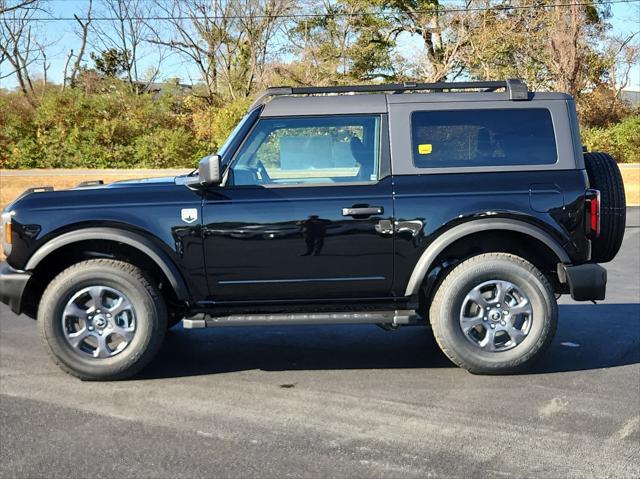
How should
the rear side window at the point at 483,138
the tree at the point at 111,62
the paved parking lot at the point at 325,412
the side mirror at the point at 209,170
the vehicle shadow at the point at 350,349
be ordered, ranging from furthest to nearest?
the tree at the point at 111,62
the vehicle shadow at the point at 350,349
the rear side window at the point at 483,138
the side mirror at the point at 209,170
the paved parking lot at the point at 325,412

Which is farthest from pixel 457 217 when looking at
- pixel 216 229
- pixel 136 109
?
pixel 136 109

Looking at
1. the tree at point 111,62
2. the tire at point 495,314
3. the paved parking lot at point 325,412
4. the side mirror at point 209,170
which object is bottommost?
the paved parking lot at point 325,412

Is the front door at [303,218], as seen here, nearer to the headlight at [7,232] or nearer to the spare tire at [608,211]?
the headlight at [7,232]

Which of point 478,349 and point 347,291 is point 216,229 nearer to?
point 347,291

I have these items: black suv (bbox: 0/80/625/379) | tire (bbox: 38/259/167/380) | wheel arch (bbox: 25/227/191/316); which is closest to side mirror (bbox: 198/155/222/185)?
black suv (bbox: 0/80/625/379)

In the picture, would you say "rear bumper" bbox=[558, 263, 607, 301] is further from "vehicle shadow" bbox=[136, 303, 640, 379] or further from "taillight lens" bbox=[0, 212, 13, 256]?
"taillight lens" bbox=[0, 212, 13, 256]

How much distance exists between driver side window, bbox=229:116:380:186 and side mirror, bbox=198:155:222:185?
23 cm

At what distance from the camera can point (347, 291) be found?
16.3ft

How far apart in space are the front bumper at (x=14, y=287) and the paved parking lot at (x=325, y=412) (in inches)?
21.7

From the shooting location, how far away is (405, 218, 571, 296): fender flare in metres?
4.85

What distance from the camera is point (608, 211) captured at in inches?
201

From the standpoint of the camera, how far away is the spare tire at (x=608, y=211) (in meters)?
5.08

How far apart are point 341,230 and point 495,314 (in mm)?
1230

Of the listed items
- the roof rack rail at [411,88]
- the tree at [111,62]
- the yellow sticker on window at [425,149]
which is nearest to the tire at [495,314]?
the yellow sticker on window at [425,149]
